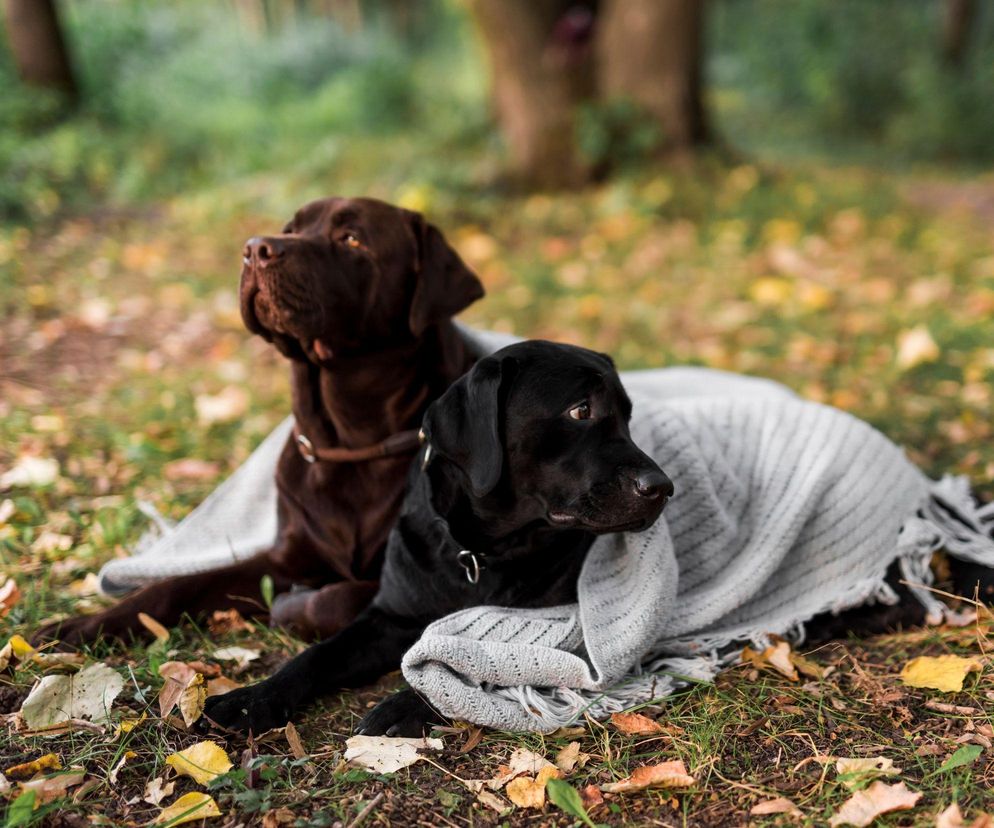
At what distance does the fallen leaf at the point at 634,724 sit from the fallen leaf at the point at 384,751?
0.47m

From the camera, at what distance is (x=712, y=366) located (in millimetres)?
5594

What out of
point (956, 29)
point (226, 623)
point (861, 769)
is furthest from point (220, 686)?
point (956, 29)

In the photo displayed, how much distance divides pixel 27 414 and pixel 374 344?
2.42m

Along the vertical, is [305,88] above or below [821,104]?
above

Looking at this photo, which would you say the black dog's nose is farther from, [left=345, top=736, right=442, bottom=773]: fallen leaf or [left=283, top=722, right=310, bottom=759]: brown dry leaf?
[left=283, top=722, right=310, bottom=759]: brown dry leaf

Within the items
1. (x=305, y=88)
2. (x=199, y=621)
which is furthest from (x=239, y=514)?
(x=305, y=88)

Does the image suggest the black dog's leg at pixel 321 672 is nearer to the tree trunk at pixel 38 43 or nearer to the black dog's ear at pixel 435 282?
the black dog's ear at pixel 435 282

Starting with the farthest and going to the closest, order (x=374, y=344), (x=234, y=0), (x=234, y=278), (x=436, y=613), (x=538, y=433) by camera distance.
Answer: (x=234, y=0)
(x=234, y=278)
(x=374, y=344)
(x=436, y=613)
(x=538, y=433)

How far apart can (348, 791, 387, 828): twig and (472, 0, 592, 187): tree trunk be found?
7.36m

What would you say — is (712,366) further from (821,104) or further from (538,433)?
(821,104)

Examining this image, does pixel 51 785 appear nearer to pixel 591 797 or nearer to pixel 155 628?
pixel 155 628

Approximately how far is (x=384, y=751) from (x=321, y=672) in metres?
0.38

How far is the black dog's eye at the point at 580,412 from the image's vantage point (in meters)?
2.65

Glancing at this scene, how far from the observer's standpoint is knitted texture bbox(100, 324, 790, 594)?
3422 mm
